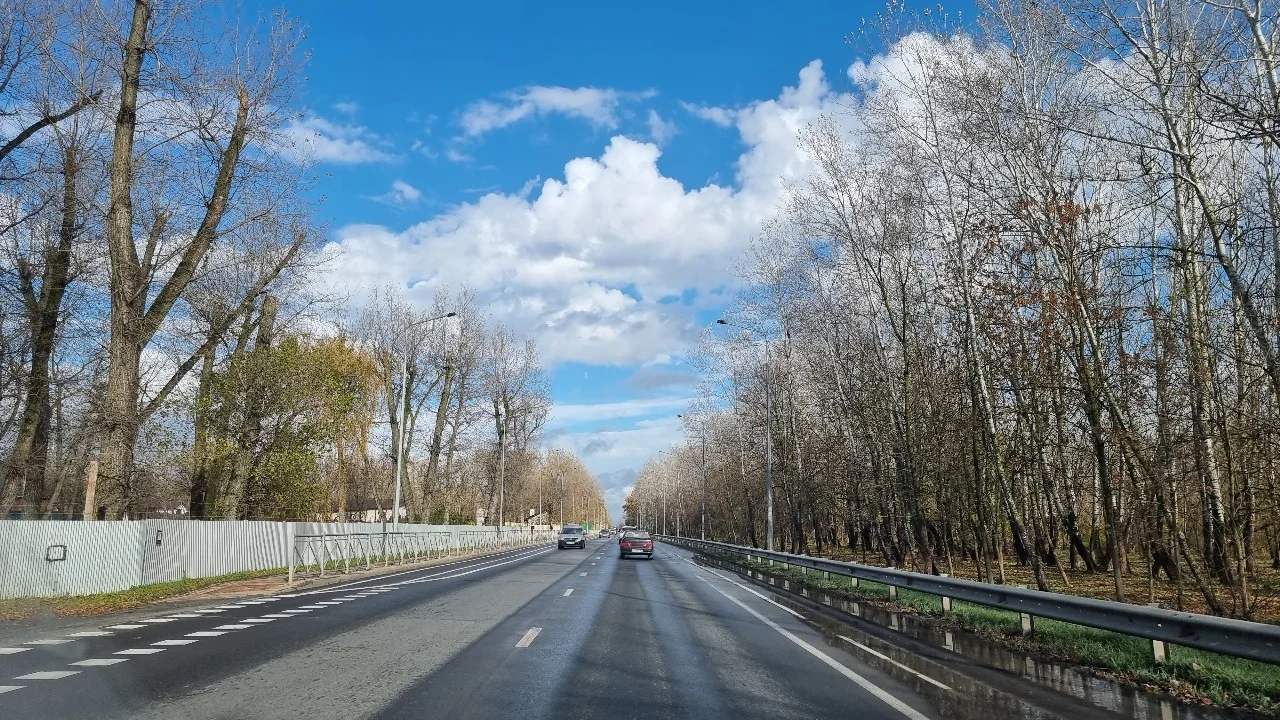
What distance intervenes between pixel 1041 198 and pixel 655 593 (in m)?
12.5

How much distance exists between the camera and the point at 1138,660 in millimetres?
9227

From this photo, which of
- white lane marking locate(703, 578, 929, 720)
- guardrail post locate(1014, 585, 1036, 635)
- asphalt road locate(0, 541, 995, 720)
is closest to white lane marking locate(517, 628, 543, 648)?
asphalt road locate(0, 541, 995, 720)

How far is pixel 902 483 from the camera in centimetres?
2436

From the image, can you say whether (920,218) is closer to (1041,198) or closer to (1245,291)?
(1041,198)

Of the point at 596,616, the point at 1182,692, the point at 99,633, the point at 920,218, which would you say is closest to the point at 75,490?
the point at 99,633

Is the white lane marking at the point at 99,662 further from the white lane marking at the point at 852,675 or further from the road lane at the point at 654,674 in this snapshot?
the white lane marking at the point at 852,675

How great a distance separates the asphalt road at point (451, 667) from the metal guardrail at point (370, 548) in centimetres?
1011

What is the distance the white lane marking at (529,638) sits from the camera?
10789 mm

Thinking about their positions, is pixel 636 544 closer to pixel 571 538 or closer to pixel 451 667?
pixel 571 538

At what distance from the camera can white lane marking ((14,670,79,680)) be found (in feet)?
26.9

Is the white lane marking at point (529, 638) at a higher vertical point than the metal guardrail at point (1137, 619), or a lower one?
lower

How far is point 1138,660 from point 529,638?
7.57 metres

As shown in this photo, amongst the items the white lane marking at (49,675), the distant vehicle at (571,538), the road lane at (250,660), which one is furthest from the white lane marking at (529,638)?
the distant vehicle at (571,538)

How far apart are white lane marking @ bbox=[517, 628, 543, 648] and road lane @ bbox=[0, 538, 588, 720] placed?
0.71 m
